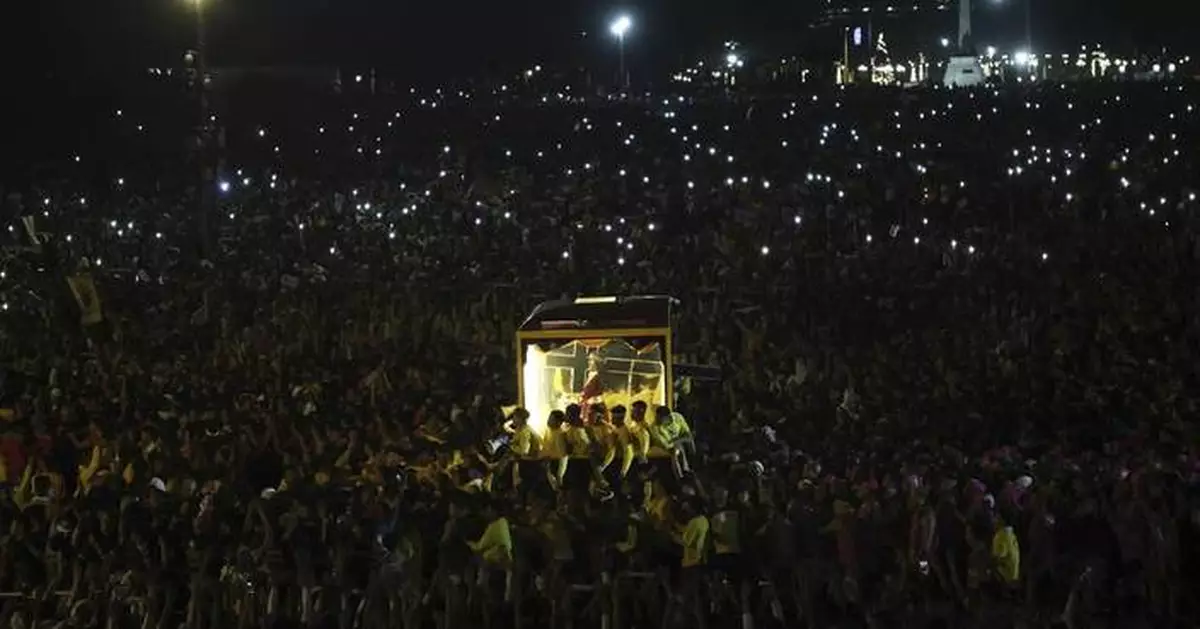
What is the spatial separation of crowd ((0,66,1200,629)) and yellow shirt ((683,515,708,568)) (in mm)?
27

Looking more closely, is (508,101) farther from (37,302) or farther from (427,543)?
(427,543)

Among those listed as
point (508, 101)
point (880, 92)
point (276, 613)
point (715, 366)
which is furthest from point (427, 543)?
point (508, 101)

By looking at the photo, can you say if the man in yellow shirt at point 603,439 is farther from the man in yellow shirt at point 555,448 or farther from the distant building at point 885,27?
the distant building at point 885,27

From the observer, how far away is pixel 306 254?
21.8 m

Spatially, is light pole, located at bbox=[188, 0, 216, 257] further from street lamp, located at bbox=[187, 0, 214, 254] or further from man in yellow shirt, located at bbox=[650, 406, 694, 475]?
man in yellow shirt, located at bbox=[650, 406, 694, 475]

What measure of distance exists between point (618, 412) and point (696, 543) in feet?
9.69

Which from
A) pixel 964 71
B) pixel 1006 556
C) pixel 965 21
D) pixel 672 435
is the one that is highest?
pixel 965 21

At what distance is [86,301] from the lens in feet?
54.6

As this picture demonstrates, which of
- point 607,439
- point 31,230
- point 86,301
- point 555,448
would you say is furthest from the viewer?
point 31,230

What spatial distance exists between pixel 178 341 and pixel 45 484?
5.24 m

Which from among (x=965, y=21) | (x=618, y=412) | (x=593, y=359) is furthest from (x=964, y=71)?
(x=618, y=412)

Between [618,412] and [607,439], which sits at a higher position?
[618,412]

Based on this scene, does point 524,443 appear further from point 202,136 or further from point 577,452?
point 202,136

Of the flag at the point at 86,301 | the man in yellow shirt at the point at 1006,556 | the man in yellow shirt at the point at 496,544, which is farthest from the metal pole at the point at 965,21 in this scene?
the man in yellow shirt at the point at 496,544
